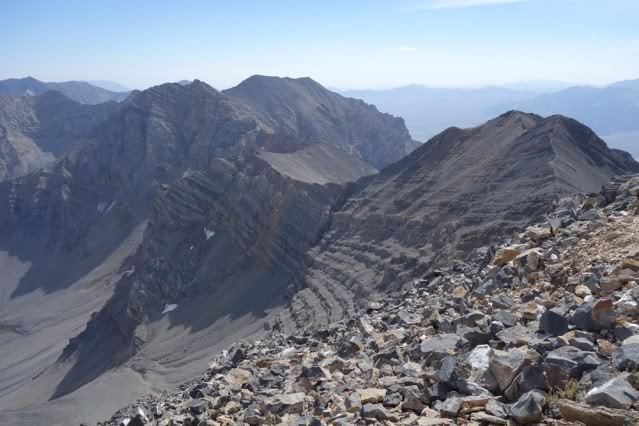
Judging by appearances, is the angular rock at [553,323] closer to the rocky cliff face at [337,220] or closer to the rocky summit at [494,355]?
the rocky summit at [494,355]

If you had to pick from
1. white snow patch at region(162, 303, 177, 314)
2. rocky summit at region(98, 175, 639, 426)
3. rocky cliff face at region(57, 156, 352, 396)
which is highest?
rocky summit at region(98, 175, 639, 426)

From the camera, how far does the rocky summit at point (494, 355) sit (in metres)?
8.80

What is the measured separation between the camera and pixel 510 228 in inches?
1610

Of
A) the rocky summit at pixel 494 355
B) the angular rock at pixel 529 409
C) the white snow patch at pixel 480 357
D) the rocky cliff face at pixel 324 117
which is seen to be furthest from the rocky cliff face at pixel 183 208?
the angular rock at pixel 529 409

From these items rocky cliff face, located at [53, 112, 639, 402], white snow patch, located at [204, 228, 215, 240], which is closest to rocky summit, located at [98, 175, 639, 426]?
rocky cliff face, located at [53, 112, 639, 402]

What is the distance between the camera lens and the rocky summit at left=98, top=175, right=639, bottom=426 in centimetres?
880

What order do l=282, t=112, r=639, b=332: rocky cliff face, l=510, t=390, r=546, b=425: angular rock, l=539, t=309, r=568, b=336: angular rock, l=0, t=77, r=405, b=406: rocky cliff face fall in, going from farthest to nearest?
l=0, t=77, r=405, b=406: rocky cliff face → l=282, t=112, r=639, b=332: rocky cliff face → l=539, t=309, r=568, b=336: angular rock → l=510, t=390, r=546, b=425: angular rock

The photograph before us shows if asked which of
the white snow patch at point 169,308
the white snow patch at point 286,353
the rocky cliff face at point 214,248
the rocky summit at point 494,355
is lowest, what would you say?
the white snow patch at point 169,308

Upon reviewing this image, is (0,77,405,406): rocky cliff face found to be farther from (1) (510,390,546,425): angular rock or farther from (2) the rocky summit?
(1) (510,390,546,425): angular rock

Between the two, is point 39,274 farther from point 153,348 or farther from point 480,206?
point 480,206

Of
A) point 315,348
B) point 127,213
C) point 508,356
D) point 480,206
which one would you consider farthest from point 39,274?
point 508,356

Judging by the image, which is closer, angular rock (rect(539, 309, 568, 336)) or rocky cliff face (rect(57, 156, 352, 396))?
angular rock (rect(539, 309, 568, 336))

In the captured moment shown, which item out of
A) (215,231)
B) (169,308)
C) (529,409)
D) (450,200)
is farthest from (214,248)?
(529,409)

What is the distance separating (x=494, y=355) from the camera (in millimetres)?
10297
